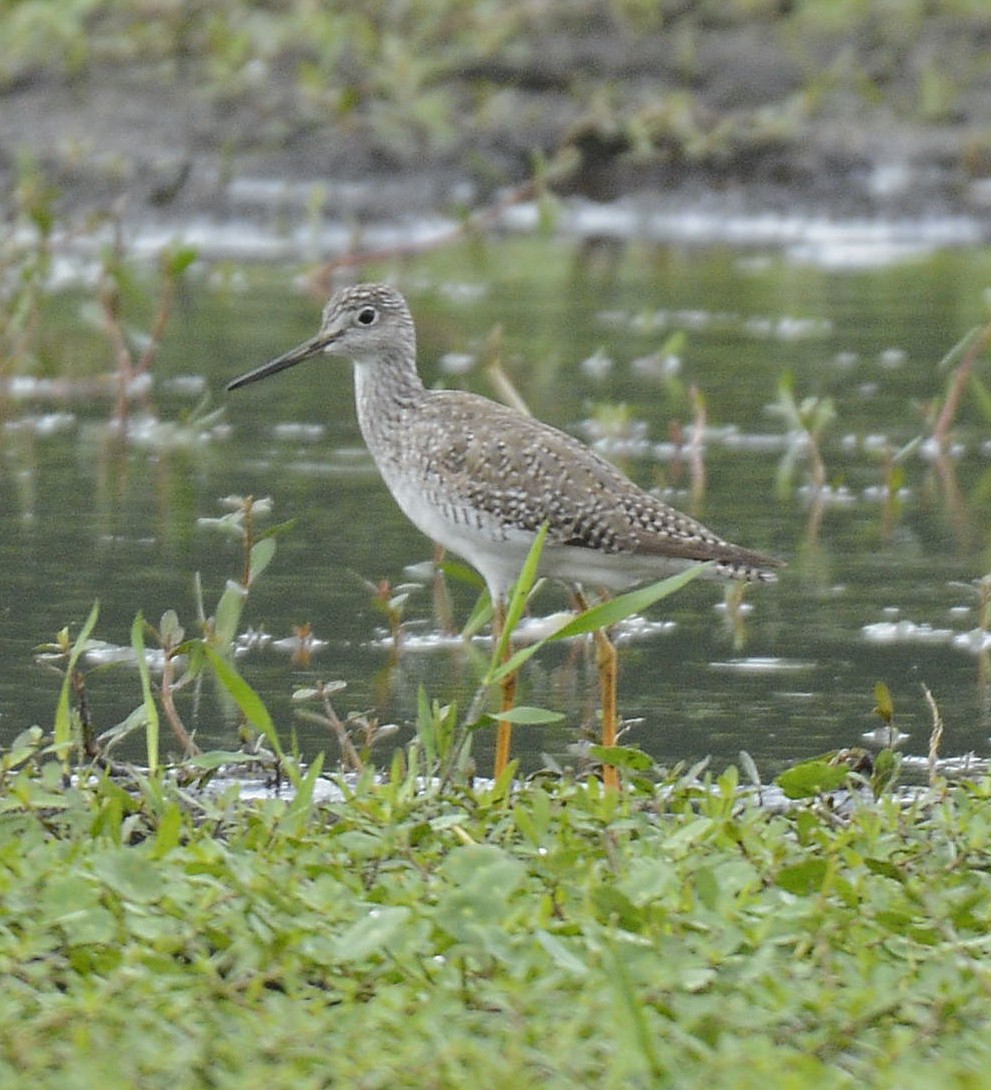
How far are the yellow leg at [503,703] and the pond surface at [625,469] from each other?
14 centimetres

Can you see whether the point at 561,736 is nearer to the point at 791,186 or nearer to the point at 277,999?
the point at 277,999

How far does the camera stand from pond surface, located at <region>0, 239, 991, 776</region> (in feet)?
22.5

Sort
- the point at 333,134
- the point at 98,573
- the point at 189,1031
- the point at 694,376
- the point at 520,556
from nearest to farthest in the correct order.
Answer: the point at 189,1031 < the point at 520,556 < the point at 98,573 < the point at 694,376 < the point at 333,134

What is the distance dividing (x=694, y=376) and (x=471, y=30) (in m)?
7.02

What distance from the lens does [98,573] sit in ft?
26.7

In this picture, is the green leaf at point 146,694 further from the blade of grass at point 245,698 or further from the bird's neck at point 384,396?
the bird's neck at point 384,396

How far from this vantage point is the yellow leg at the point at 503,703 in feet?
20.0

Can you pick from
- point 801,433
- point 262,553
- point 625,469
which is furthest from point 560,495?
point 801,433

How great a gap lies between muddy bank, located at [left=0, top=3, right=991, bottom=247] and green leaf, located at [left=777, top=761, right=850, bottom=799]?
11441mm

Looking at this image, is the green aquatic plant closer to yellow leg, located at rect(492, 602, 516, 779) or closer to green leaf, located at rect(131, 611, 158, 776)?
yellow leg, located at rect(492, 602, 516, 779)

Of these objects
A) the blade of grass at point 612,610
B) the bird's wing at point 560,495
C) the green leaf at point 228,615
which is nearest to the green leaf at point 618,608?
the blade of grass at point 612,610

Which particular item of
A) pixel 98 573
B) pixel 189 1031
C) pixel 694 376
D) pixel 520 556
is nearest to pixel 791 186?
pixel 694 376

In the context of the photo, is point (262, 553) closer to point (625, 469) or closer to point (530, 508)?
point (530, 508)

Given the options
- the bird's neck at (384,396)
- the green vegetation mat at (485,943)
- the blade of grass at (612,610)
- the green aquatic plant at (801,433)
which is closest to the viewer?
the green vegetation mat at (485,943)
